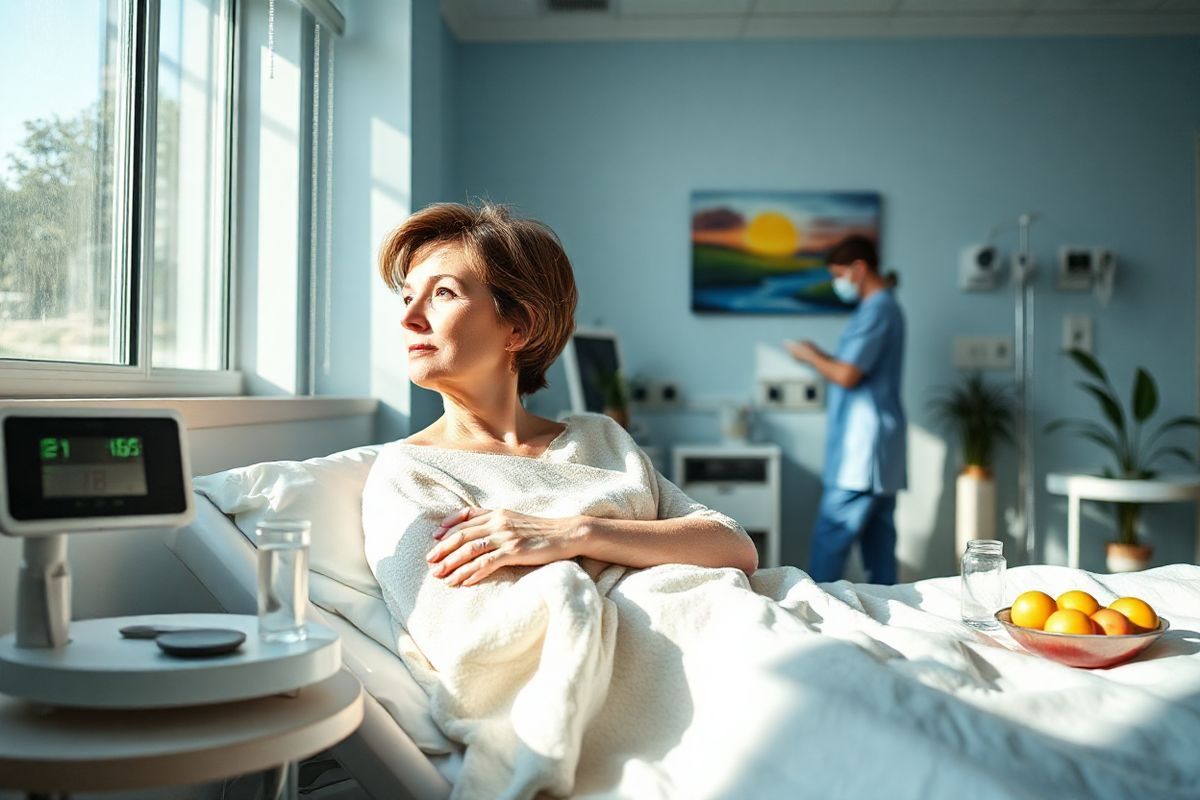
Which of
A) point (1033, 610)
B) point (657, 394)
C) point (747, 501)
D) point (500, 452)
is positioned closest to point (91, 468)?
point (500, 452)

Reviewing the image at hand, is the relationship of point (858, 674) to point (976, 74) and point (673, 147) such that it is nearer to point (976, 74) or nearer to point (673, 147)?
point (673, 147)

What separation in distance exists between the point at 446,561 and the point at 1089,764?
0.80m

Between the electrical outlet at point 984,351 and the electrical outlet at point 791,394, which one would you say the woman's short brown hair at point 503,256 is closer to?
the electrical outlet at point 791,394

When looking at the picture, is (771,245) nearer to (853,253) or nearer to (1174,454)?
(853,253)

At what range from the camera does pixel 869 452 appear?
12.1ft

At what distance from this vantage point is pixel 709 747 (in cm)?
112

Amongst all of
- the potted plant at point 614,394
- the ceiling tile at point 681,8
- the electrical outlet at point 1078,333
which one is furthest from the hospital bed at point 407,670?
the ceiling tile at point 681,8

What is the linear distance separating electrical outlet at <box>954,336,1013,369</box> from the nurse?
73 centimetres

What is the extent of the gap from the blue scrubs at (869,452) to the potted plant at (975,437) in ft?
1.78

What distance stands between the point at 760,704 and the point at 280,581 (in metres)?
0.52

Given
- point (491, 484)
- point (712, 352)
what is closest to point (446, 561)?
point (491, 484)

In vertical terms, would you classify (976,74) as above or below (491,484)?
above

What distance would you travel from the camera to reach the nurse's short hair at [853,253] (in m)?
3.90

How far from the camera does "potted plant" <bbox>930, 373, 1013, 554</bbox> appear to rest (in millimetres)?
4148
